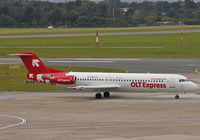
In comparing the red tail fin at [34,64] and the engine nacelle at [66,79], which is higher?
the red tail fin at [34,64]

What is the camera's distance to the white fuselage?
4759 centimetres

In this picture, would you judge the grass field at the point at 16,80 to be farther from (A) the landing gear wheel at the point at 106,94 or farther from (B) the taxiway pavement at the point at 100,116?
(A) the landing gear wheel at the point at 106,94

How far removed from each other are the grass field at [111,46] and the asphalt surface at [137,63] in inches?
274

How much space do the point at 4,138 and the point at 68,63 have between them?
5203 centimetres

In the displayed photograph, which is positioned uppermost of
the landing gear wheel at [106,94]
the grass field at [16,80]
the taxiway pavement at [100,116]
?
the grass field at [16,80]

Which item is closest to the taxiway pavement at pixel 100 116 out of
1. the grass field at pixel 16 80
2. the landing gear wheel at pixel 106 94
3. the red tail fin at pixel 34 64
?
the landing gear wheel at pixel 106 94

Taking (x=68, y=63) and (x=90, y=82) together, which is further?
(x=68, y=63)

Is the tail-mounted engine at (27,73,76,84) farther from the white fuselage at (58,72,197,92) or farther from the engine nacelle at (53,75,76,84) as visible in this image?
the white fuselage at (58,72,197,92)

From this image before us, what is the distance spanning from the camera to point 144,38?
13538cm

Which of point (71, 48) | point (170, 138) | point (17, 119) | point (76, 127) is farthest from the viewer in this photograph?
point (71, 48)

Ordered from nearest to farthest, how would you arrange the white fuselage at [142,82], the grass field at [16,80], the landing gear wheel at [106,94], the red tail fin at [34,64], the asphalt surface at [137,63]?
the white fuselage at [142,82] → the landing gear wheel at [106,94] → the red tail fin at [34,64] → the grass field at [16,80] → the asphalt surface at [137,63]

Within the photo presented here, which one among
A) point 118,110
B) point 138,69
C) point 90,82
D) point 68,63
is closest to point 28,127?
point 118,110

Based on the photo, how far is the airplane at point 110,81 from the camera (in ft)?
156

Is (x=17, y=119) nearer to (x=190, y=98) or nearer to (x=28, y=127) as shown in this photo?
(x=28, y=127)
